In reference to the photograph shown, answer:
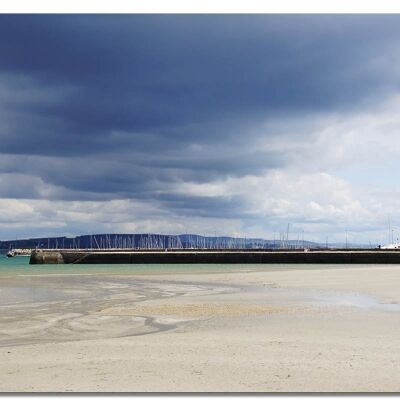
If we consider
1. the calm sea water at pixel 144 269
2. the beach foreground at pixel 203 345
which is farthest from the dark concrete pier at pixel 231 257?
the beach foreground at pixel 203 345

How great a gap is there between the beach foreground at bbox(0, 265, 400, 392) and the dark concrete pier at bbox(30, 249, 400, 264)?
67.4m

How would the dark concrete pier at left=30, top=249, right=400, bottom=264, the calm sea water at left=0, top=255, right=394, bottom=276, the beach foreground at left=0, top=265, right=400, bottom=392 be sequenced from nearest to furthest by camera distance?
the beach foreground at left=0, top=265, right=400, bottom=392
the calm sea water at left=0, top=255, right=394, bottom=276
the dark concrete pier at left=30, top=249, right=400, bottom=264

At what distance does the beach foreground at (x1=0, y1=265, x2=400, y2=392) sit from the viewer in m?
9.89

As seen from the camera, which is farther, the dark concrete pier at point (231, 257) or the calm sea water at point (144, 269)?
the dark concrete pier at point (231, 257)

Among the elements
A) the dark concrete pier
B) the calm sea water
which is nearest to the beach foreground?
the calm sea water

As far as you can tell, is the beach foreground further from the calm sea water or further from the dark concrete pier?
the dark concrete pier

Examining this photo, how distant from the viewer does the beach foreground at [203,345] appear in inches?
389

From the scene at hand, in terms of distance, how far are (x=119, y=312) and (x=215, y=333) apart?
642 cm

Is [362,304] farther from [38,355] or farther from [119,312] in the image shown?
[38,355]

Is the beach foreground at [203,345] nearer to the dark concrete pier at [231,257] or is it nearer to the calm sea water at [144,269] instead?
the calm sea water at [144,269]

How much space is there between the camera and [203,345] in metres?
13.5

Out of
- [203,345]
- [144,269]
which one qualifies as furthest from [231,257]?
[203,345]

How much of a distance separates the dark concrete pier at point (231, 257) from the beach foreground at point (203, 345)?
67.4 m

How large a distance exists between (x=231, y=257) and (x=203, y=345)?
8529 centimetres
